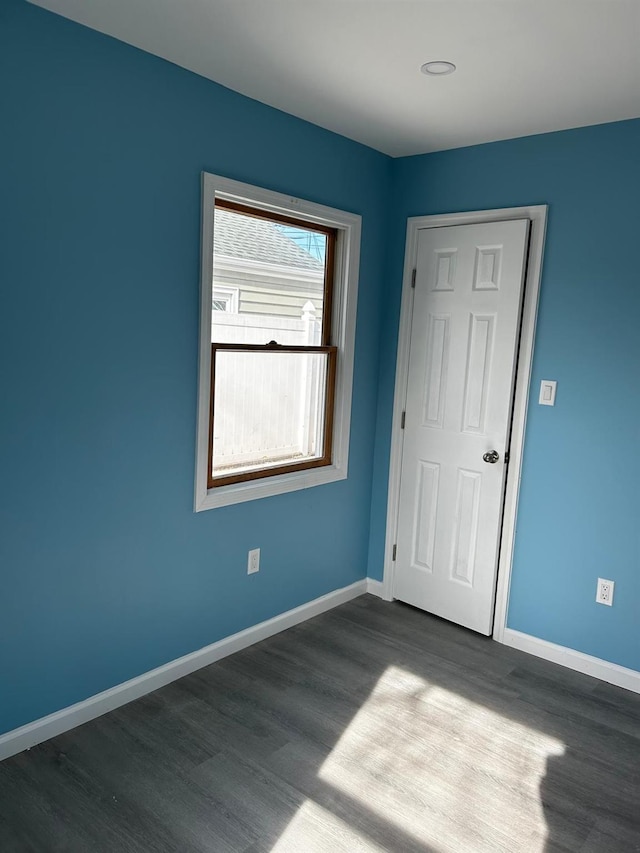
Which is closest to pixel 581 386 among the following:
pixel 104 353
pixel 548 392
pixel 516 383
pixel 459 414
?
pixel 548 392

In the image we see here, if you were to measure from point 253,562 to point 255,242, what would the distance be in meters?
1.46

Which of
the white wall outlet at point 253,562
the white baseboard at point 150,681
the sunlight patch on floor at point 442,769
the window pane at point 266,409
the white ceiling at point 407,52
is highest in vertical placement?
the white ceiling at point 407,52

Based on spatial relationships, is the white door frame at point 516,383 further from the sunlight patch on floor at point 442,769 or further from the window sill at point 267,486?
the sunlight patch on floor at point 442,769

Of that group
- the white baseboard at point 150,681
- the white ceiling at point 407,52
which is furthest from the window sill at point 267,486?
the white ceiling at point 407,52

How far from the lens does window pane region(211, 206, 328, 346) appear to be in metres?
2.77

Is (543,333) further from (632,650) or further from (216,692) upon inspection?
(216,692)

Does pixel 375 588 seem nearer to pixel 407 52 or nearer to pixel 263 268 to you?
pixel 263 268

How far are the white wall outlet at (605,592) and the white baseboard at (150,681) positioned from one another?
132cm

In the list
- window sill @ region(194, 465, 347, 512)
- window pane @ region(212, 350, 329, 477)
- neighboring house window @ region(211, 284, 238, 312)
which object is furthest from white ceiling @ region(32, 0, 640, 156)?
window sill @ region(194, 465, 347, 512)

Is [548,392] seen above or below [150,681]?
above

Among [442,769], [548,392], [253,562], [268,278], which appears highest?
[268,278]

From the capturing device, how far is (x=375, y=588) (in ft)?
12.3

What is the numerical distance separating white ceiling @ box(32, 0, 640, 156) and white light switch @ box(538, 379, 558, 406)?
1114mm

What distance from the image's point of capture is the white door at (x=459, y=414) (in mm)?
3111
